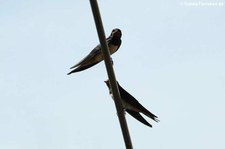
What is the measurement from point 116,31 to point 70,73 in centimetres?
135

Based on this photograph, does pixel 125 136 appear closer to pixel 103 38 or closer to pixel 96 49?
A: pixel 103 38

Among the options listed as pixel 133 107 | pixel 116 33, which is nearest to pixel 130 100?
pixel 133 107

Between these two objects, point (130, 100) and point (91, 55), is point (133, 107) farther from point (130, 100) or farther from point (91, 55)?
point (91, 55)

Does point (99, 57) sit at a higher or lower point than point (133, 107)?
higher

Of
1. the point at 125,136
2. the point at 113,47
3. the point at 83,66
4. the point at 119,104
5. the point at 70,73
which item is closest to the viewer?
the point at 125,136

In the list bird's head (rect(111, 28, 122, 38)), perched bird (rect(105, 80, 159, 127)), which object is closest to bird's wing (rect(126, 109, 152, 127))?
perched bird (rect(105, 80, 159, 127))

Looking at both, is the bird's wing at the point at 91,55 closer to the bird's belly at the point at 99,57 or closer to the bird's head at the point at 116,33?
the bird's belly at the point at 99,57

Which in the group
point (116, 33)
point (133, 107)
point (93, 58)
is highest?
point (116, 33)

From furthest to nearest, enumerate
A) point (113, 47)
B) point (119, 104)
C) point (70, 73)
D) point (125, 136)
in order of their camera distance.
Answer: point (113, 47) → point (70, 73) → point (119, 104) → point (125, 136)

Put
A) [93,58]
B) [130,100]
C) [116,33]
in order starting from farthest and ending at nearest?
1. [116,33]
2. [93,58]
3. [130,100]

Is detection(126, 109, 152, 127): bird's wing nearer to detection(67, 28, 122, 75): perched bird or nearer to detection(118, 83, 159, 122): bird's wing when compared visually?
detection(118, 83, 159, 122): bird's wing

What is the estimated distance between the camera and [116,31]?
16.4 feet

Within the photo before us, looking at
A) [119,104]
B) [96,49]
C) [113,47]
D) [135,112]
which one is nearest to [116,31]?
[113,47]

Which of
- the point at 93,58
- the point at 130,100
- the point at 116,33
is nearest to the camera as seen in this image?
the point at 130,100
